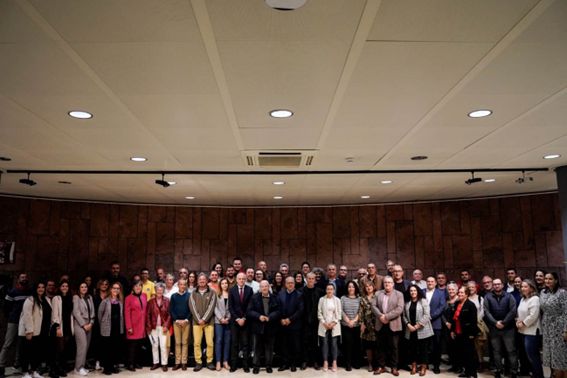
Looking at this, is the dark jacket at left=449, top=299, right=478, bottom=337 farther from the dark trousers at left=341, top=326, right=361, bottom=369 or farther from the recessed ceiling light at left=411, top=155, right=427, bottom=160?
the recessed ceiling light at left=411, top=155, right=427, bottom=160

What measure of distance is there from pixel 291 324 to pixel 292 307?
28cm

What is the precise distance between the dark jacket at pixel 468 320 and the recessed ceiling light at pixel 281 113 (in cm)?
479

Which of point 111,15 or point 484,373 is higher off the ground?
point 111,15

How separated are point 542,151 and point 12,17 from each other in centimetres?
→ 581

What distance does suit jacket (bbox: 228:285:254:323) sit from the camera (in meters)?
7.49

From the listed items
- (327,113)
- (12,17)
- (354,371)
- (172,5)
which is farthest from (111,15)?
(354,371)

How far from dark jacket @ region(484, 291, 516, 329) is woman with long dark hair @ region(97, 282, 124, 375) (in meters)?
6.01

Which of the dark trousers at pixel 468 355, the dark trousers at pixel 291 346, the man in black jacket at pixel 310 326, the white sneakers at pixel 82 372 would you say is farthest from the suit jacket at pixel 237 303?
the dark trousers at pixel 468 355

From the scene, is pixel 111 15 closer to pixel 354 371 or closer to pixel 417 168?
pixel 417 168

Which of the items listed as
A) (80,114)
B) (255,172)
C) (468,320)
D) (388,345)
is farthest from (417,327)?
(80,114)

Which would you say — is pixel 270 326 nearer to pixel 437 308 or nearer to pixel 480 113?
pixel 437 308

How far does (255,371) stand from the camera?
7.18 meters

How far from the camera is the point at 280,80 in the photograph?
3164mm

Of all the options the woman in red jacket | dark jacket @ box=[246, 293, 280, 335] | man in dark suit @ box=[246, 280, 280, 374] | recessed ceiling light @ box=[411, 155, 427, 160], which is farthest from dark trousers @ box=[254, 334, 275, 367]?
recessed ceiling light @ box=[411, 155, 427, 160]
